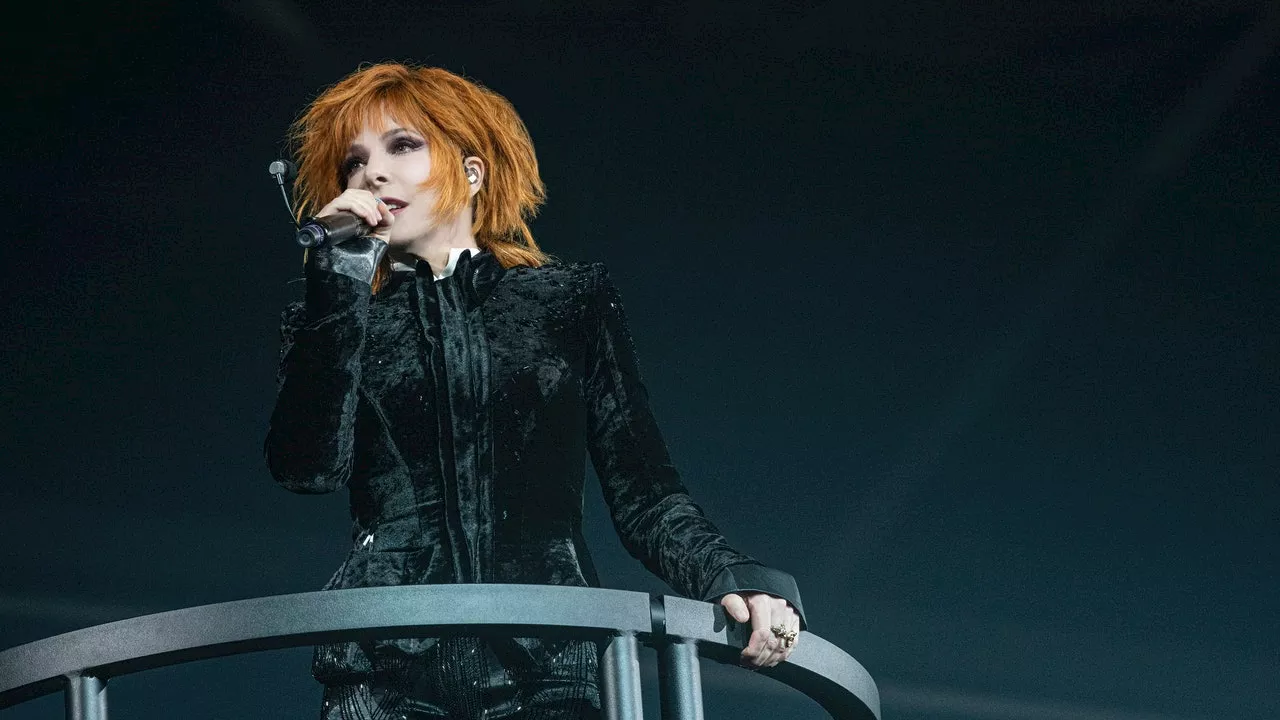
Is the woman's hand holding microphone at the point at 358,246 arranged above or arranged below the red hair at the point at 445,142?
below

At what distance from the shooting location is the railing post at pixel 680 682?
106cm

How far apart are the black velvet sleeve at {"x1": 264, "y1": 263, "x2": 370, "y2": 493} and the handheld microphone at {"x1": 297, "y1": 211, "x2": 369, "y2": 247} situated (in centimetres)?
3

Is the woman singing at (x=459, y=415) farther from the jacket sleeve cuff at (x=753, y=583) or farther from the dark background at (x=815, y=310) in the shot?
the dark background at (x=815, y=310)

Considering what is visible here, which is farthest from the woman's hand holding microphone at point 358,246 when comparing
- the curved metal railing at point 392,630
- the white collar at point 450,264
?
the curved metal railing at point 392,630

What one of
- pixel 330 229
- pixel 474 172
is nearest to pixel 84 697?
pixel 330 229

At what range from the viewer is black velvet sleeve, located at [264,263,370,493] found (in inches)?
51.2

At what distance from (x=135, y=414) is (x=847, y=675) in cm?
233

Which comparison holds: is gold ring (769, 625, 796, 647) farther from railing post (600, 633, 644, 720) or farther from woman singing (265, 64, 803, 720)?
railing post (600, 633, 644, 720)

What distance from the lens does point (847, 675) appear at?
119cm

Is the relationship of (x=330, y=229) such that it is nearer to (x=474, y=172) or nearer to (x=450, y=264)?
(x=450, y=264)

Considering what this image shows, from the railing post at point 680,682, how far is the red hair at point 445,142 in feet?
1.99

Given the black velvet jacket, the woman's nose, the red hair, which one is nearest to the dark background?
the red hair

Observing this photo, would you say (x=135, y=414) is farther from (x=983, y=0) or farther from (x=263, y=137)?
(x=983, y=0)

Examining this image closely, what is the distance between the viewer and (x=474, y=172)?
1.67 meters
